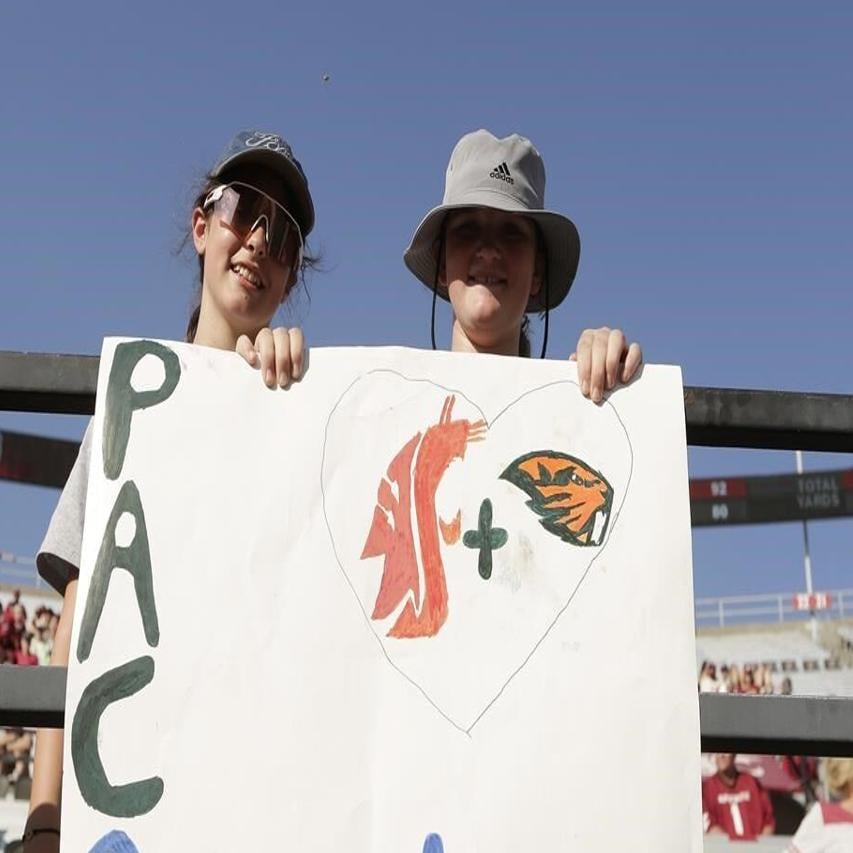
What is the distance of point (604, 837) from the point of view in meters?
1.19

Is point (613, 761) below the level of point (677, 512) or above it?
below

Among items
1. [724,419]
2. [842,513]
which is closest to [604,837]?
[724,419]

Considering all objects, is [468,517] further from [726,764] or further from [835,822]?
[726,764]

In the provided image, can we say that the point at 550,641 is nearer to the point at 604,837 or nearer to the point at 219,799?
the point at 604,837

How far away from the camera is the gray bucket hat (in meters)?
1.90

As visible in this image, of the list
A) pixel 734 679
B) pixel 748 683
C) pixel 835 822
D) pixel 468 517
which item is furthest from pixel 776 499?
pixel 468 517

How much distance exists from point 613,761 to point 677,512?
29cm

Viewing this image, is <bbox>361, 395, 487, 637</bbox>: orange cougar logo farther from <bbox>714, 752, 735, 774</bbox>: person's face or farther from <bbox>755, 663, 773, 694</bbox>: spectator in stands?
<bbox>755, 663, 773, 694</bbox>: spectator in stands

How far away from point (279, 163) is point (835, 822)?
32.1 feet

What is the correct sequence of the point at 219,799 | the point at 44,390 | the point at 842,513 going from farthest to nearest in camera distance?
the point at 842,513, the point at 44,390, the point at 219,799

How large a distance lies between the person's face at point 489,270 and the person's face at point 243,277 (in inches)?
10.4

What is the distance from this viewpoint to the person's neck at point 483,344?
6.10ft

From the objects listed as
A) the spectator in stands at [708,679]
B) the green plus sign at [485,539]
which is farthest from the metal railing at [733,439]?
the spectator in stands at [708,679]

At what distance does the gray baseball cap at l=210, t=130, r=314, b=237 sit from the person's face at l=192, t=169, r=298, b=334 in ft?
0.23
